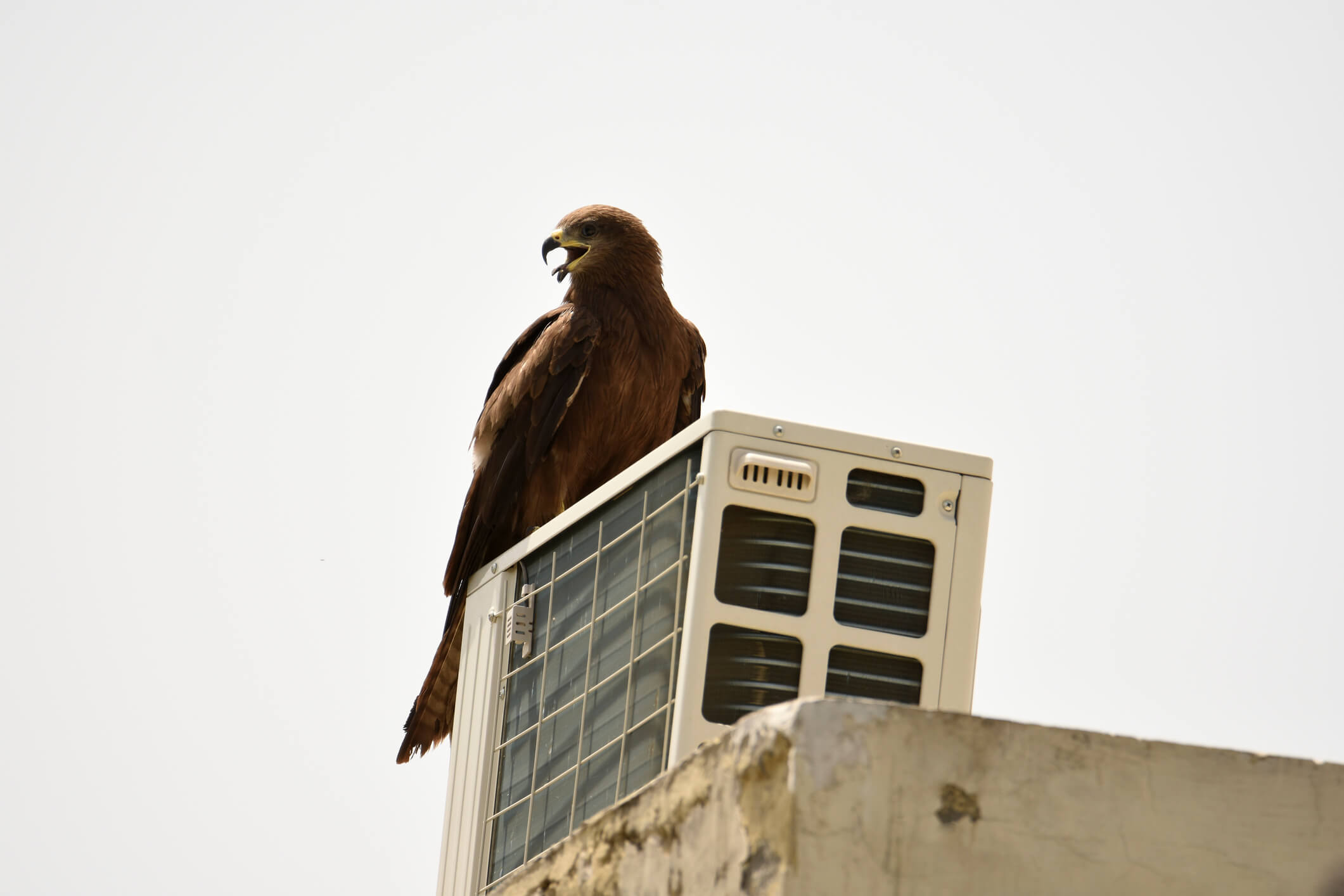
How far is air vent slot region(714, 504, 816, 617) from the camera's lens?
3215mm

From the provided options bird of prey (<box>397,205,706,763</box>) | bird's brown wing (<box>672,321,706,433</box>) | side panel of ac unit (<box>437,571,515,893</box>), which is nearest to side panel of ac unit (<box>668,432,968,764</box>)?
side panel of ac unit (<box>437,571,515,893</box>)

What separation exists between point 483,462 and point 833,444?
239cm

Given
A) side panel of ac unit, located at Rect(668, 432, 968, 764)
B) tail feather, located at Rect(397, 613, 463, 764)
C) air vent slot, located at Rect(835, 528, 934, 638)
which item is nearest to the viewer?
side panel of ac unit, located at Rect(668, 432, 968, 764)

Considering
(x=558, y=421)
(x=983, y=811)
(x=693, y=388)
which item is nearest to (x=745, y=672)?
(x=983, y=811)

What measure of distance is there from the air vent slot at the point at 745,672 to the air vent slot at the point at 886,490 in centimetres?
36

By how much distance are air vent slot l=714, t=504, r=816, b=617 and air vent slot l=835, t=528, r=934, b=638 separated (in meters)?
0.09

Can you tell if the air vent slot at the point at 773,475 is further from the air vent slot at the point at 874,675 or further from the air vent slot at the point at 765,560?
the air vent slot at the point at 874,675

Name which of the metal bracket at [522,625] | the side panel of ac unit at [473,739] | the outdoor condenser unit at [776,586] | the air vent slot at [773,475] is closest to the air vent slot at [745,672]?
the outdoor condenser unit at [776,586]

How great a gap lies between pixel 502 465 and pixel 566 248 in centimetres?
101

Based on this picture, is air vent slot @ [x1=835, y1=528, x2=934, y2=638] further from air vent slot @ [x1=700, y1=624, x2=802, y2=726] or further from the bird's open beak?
the bird's open beak

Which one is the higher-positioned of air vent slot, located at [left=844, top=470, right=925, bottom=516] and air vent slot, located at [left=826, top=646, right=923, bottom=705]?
air vent slot, located at [left=844, top=470, right=925, bottom=516]

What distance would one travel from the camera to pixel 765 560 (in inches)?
128

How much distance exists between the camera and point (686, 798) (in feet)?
7.71

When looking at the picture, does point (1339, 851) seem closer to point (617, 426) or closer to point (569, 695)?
point (569, 695)
